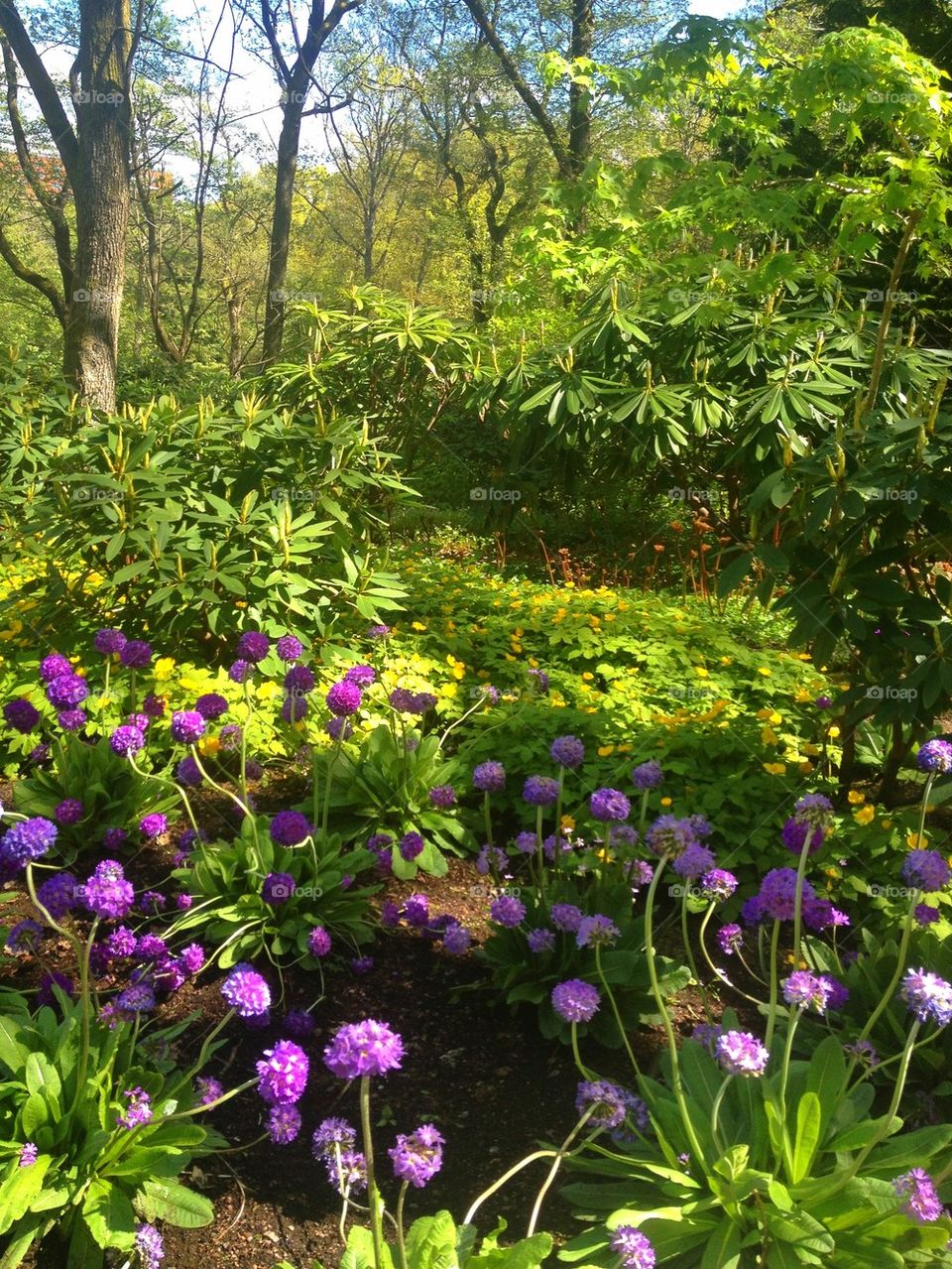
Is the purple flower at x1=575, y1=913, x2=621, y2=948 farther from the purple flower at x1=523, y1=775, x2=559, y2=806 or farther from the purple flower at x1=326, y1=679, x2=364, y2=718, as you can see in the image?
the purple flower at x1=326, y1=679, x2=364, y2=718

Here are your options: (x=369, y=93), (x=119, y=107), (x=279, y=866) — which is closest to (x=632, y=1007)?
(x=279, y=866)

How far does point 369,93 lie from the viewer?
22844 mm

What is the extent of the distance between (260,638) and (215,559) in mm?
956

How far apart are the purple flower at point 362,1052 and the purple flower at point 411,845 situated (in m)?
1.31

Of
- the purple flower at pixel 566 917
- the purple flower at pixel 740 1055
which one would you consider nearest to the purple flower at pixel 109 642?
the purple flower at pixel 566 917

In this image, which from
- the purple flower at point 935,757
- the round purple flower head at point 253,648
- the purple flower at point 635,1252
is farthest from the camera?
the round purple flower head at point 253,648

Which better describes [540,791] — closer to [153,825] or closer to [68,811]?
[153,825]

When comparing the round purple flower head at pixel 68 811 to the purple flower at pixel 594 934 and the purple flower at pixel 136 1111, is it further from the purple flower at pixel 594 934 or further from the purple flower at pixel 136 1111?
the purple flower at pixel 594 934

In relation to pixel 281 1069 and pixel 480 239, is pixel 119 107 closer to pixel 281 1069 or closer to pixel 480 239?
pixel 281 1069

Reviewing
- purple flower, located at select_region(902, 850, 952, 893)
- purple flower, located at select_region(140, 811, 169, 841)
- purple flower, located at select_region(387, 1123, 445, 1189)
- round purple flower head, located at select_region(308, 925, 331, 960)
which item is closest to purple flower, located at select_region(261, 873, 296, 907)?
round purple flower head, located at select_region(308, 925, 331, 960)

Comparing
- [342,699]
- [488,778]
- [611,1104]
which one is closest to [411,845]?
[488,778]

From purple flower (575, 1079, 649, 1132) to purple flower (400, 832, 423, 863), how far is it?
0.87 metres

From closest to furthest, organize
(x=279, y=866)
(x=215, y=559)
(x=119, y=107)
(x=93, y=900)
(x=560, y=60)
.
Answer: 1. (x=93, y=900)
2. (x=279, y=866)
3. (x=215, y=559)
4. (x=560, y=60)
5. (x=119, y=107)

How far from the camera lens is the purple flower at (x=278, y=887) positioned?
2.34 metres
